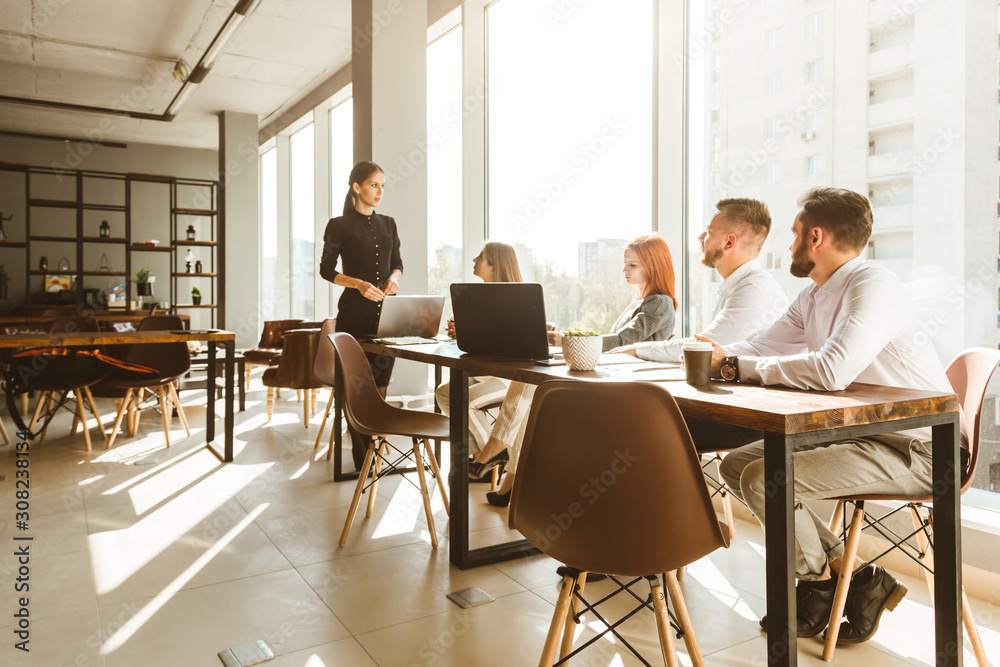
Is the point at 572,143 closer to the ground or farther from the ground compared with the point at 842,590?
farther from the ground

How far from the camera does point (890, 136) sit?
265 cm

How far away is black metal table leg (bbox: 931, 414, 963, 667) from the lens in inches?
61.8

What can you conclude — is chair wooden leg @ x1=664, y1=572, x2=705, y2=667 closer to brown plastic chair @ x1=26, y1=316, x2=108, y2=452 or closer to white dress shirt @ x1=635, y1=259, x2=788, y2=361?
white dress shirt @ x1=635, y1=259, x2=788, y2=361

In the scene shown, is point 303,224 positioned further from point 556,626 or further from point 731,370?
point 556,626

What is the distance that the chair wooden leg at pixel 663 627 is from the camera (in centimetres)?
141

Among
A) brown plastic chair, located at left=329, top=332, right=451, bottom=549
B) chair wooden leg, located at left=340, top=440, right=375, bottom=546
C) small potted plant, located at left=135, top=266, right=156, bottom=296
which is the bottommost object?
chair wooden leg, located at left=340, top=440, right=375, bottom=546

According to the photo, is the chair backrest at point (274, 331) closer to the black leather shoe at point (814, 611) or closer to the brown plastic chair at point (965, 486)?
the black leather shoe at point (814, 611)

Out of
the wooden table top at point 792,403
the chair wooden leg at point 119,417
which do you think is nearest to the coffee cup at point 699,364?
the wooden table top at point 792,403

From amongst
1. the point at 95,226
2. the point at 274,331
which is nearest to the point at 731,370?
the point at 274,331

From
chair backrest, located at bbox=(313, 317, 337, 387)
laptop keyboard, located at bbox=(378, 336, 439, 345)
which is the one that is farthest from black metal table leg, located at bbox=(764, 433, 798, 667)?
chair backrest, located at bbox=(313, 317, 337, 387)

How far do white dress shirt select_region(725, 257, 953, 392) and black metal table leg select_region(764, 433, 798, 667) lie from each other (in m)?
0.39

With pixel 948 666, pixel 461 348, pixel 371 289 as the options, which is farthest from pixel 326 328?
pixel 948 666

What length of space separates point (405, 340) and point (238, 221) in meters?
7.24
